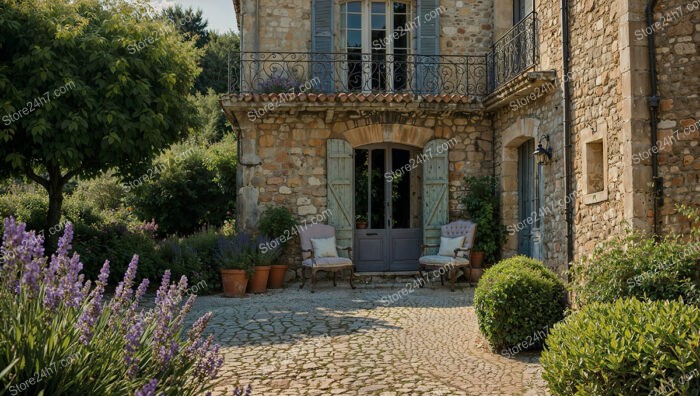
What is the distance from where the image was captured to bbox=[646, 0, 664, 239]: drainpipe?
5.79 m

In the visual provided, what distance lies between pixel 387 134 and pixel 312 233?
2142mm

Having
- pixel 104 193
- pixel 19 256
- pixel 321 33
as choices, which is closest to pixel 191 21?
pixel 104 193

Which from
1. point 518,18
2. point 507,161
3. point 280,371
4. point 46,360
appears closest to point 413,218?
point 507,161

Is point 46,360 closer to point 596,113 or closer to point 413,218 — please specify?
point 596,113

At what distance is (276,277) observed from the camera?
956 cm

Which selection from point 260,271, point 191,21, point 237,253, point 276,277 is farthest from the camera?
point 191,21

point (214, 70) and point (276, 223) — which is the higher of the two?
point (214, 70)

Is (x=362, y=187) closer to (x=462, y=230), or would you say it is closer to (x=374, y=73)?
(x=462, y=230)

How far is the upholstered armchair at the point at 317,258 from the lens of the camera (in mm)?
9195

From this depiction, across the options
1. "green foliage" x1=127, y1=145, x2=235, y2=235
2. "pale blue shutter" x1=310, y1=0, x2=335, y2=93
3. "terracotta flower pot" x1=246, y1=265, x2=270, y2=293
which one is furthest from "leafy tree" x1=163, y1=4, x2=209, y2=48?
Answer: "terracotta flower pot" x1=246, y1=265, x2=270, y2=293

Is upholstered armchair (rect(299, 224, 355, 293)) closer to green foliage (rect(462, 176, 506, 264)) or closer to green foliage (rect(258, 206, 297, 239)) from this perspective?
green foliage (rect(258, 206, 297, 239))

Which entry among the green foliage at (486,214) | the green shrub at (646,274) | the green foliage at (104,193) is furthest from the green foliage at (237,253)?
the green foliage at (104,193)

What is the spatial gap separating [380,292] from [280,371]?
174 inches

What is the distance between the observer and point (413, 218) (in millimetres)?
10641
